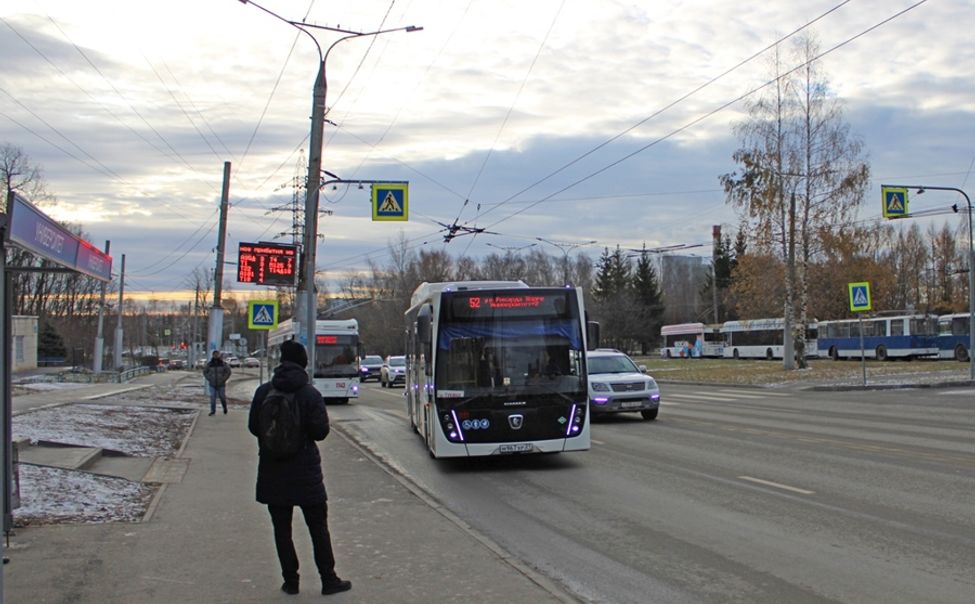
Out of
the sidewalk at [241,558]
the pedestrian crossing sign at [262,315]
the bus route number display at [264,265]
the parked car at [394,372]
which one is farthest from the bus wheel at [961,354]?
the sidewalk at [241,558]

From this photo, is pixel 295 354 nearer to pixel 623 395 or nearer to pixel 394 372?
pixel 623 395

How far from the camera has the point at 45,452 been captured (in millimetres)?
12383

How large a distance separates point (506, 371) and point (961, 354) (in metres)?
45.7

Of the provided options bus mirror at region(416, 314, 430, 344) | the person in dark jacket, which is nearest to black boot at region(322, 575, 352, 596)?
the person in dark jacket

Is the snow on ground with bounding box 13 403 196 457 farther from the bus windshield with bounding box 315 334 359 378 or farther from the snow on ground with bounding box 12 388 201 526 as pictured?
the bus windshield with bounding box 315 334 359 378

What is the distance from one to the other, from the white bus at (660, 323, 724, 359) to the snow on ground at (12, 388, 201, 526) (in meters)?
61.8

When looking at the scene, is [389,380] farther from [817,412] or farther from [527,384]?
[527,384]

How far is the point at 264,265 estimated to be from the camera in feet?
104

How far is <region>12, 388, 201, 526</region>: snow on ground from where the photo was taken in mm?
8883

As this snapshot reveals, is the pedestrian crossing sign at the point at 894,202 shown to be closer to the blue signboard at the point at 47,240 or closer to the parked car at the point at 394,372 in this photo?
the parked car at the point at 394,372

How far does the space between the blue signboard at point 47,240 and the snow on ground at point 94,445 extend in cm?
301

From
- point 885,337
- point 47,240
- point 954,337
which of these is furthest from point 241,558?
point 885,337

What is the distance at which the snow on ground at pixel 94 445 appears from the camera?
888 cm

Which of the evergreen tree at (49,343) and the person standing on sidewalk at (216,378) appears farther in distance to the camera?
the evergreen tree at (49,343)
